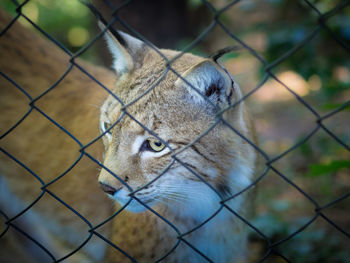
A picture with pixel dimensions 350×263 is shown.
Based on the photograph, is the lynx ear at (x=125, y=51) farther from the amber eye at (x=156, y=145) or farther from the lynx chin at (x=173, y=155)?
the amber eye at (x=156, y=145)

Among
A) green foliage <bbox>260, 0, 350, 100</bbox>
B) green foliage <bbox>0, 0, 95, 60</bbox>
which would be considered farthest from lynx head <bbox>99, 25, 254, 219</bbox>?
green foliage <bbox>0, 0, 95, 60</bbox>

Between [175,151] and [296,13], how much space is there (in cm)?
409

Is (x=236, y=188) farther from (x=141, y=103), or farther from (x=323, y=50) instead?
(x=323, y=50)

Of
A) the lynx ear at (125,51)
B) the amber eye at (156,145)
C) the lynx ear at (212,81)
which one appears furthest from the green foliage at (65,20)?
the lynx ear at (212,81)

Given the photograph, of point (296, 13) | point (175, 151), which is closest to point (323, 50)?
point (296, 13)

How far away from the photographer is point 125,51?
7.54 feet

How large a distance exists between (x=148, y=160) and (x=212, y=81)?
0.60 m

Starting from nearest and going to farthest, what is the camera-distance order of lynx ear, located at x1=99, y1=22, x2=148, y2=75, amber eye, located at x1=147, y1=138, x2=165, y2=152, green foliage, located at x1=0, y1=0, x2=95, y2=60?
amber eye, located at x1=147, y1=138, x2=165, y2=152 < lynx ear, located at x1=99, y1=22, x2=148, y2=75 < green foliage, located at x1=0, y1=0, x2=95, y2=60

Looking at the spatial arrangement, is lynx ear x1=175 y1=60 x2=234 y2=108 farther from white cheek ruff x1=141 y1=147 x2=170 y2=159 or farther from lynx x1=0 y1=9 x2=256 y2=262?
white cheek ruff x1=141 y1=147 x2=170 y2=159

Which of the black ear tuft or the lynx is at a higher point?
the black ear tuft

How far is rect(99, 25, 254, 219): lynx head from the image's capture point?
1908 millimetres

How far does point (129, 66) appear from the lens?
237 centimetres

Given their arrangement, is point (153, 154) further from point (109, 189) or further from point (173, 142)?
point (109, 189)

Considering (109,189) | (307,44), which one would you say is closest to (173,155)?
(109,189)
